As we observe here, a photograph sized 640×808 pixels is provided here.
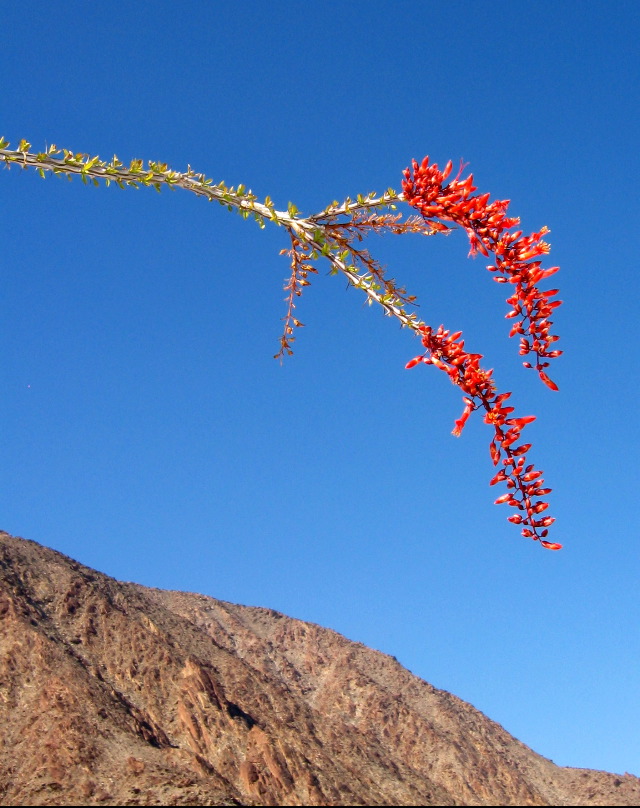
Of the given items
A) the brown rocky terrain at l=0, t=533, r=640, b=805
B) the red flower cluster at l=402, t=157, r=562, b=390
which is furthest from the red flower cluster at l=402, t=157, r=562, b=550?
the brown rocky terrain at l=0, t=533, r=640, b=805

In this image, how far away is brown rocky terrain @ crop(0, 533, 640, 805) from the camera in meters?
68.4

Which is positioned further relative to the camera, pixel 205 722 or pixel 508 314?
pixel 205 722

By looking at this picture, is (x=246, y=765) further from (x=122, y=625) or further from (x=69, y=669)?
(x=122, y=625)

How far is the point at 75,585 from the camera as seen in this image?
4387 inches

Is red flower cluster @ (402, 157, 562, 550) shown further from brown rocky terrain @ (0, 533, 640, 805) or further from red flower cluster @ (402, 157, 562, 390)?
brown rocky terrain @ (0, 533, 640, 805)

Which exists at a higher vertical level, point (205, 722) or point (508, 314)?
point (205, 722)

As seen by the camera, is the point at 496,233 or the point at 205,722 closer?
the point at 496,233

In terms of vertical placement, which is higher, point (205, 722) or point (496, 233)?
point (205, 722)

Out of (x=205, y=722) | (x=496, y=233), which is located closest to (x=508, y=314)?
(x=496, y=233)

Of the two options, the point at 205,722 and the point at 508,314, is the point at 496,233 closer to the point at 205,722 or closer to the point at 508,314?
the point at 508,314

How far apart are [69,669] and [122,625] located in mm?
20472

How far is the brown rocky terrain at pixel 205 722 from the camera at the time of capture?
6844cm

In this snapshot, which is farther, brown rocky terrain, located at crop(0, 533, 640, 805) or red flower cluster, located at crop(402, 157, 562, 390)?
brown rocky terrain, located at crop(0, 533, 640, 805)

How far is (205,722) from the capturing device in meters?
88.4
